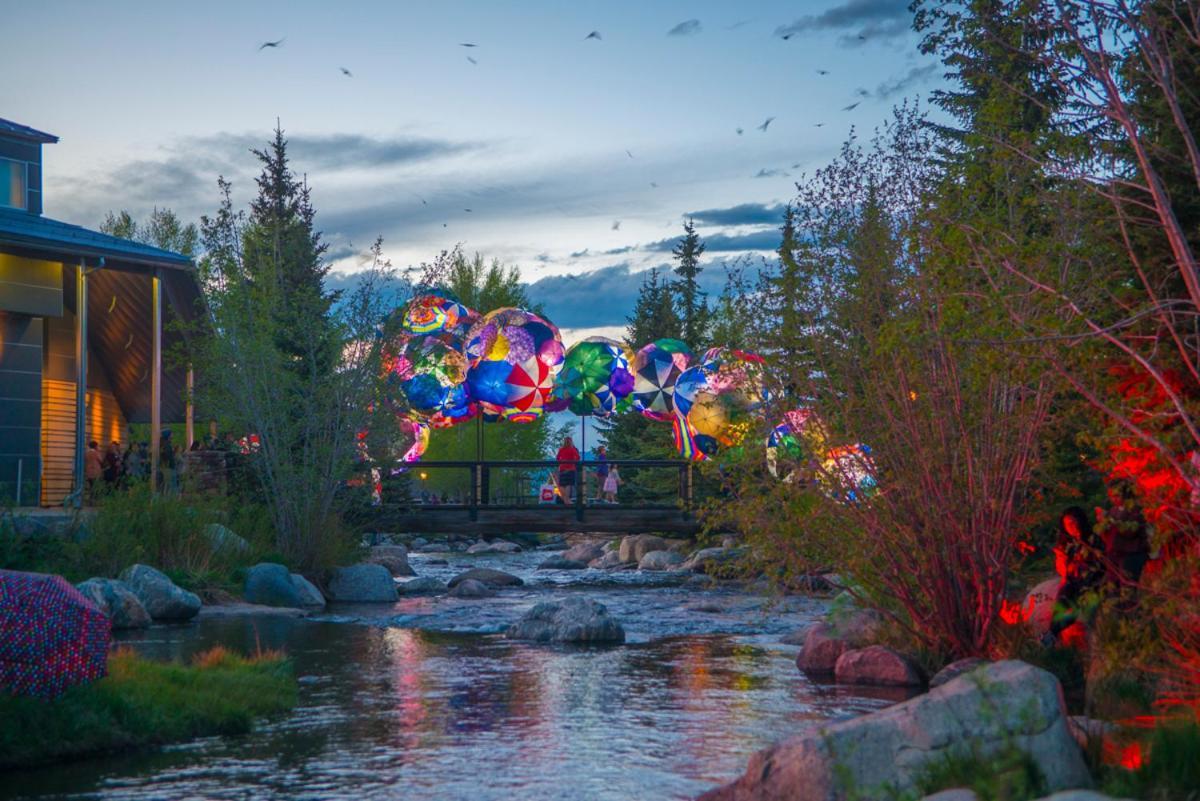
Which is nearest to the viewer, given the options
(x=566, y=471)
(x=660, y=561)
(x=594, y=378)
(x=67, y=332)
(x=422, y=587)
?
(x=422, y=587)

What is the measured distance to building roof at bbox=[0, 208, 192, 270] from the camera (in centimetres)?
2328

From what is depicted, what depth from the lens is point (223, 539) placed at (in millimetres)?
21641

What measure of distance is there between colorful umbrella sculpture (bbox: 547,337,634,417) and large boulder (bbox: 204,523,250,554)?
9.96m

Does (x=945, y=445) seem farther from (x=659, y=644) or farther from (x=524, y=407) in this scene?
(x=524, y=407)

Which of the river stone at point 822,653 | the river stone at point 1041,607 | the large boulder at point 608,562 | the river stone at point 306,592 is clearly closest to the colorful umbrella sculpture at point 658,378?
the large boulder at point 608,562

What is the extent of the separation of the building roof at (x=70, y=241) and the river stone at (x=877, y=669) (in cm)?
1605

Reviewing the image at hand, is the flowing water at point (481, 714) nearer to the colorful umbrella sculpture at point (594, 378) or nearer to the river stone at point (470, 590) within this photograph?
the river stone at point (470, 590)

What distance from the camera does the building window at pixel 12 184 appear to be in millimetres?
27266

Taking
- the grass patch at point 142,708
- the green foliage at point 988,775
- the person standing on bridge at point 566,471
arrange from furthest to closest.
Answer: the person standing on bridge at point 566,471 → the grass patch at point 142,708 → the green foliage at point 988,775

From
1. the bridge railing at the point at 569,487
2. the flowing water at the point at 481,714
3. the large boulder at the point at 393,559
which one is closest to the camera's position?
the flowing water at the point at 481,714

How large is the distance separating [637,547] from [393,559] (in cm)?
759

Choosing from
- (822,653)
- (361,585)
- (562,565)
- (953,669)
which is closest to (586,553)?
(562,565)

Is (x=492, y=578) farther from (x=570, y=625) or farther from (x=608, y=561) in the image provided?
(x=570, y=625)

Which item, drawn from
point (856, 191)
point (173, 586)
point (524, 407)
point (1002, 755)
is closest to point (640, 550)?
point (524, 407)
